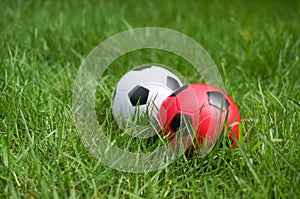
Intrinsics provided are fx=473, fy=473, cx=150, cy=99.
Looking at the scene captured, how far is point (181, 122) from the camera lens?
1918mm

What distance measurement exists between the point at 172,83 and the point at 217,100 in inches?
12.2

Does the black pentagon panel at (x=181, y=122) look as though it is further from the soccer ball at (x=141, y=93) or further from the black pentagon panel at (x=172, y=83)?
the black pentagon panel at (x=172, y=83)

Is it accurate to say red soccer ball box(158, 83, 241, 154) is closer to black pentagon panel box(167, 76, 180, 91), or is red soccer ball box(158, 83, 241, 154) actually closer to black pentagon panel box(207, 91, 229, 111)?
black pentagon panel box(207, 91, 229, 111)

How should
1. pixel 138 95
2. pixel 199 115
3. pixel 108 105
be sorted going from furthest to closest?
1. pixel 108 105
2. pixel 138 95
3. pixel 199 115

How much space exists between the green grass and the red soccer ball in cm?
7

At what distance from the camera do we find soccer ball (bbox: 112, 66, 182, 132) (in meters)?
2.05

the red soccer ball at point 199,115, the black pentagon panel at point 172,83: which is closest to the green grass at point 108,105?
the red soccer ball at point 199,115

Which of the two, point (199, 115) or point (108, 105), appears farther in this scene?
point (108, 105)

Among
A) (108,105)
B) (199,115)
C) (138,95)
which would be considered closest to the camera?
(199,115)

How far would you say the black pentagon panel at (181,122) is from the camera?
1904 mm

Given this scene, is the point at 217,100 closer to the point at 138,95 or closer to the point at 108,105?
the point at 138,95

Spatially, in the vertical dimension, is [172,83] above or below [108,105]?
above

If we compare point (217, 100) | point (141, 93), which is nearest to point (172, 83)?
point (141, 93)

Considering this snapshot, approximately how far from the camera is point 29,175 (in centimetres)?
172
